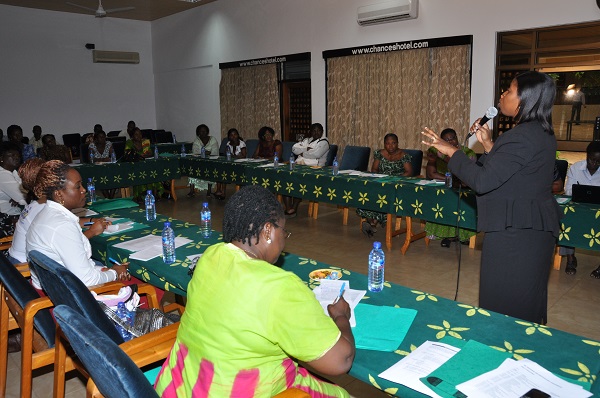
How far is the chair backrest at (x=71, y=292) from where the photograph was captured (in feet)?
5.38

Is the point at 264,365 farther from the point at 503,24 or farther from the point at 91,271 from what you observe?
the point at 503,24

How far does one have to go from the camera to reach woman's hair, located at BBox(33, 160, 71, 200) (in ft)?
7.49

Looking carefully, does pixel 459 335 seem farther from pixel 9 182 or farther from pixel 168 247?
pixel 9 182

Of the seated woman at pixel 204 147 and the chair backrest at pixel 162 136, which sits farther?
the chair backrest at pixel 162 136

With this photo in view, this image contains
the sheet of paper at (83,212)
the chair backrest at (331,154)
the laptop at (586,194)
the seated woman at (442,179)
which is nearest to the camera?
the sheet of paper at (83,212)

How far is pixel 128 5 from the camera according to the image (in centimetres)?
967

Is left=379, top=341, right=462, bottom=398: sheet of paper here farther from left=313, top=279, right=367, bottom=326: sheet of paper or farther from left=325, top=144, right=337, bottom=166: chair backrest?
left=325, top=144, right=337, bottom=166: chair backrest

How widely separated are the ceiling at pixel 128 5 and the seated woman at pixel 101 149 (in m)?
4.02

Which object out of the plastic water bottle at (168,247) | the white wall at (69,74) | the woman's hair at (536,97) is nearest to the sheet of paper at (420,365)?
the woman's hair at (536,97)

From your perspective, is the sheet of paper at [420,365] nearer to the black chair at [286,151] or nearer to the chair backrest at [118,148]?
the black chair at [286,151]

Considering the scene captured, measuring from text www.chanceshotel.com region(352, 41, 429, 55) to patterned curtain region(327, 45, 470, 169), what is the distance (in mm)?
79

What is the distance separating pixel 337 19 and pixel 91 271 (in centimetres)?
652

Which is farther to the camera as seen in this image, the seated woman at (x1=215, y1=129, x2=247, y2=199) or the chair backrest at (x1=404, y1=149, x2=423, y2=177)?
the seated woman at (x1=215, y1=129, x2=247, y2=199)

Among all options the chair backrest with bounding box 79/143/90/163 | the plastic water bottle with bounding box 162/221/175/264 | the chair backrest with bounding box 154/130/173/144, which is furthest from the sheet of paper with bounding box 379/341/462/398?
the chair backrest with bounding box 154/130/173/144
